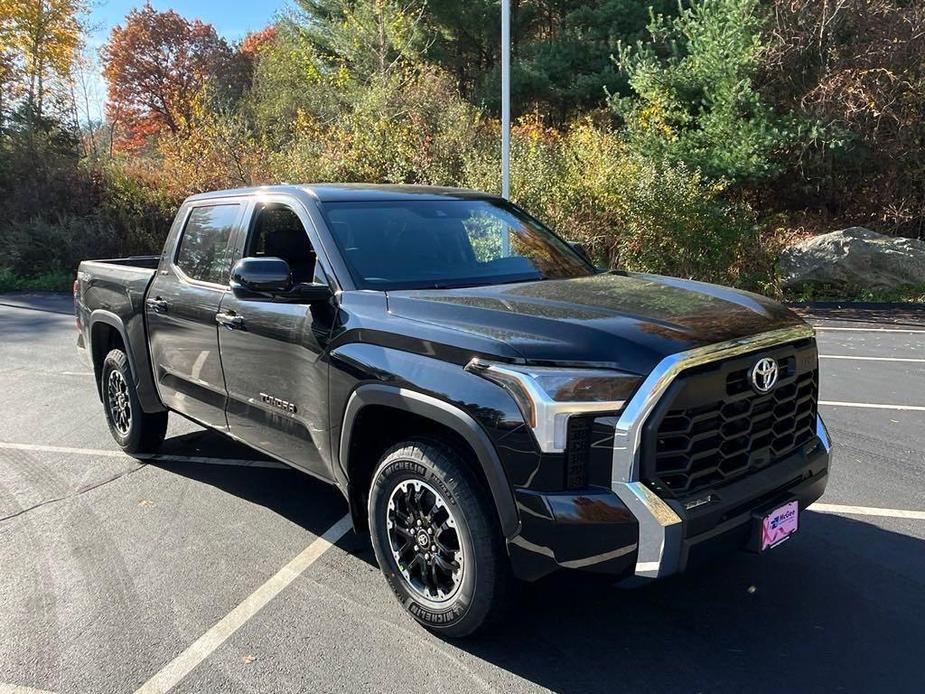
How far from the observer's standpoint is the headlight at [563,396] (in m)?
2.52

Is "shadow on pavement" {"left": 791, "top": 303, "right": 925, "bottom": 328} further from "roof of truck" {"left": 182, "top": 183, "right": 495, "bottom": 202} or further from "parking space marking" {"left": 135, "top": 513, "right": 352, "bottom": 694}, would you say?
"parking space marking" {"left": 135, "top": 513, "right": 352, "bottom": 694}

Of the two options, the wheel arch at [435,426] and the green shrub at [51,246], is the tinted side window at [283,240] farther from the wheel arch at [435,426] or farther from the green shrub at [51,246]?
the green shrub at [51,246]

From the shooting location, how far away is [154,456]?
5578 millimetres

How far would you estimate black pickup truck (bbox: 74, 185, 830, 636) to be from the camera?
2.53 metres

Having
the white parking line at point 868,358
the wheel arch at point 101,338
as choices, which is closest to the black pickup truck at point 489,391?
the wheel arch at point 101,338

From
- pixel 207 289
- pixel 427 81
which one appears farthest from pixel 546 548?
pixel 427 81

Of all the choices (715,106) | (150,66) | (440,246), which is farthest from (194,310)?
(150,66)

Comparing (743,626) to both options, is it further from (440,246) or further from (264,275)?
(264,275)

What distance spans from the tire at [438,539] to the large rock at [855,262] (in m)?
12.1

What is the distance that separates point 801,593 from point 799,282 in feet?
37.3

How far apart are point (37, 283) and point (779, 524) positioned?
1860 centimetres

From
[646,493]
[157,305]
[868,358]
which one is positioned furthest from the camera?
[868,358]

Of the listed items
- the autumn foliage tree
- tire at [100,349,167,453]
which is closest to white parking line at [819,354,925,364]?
tire at [100,349,167,453]

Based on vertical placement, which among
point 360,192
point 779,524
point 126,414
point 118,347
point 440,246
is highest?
point 360,192
